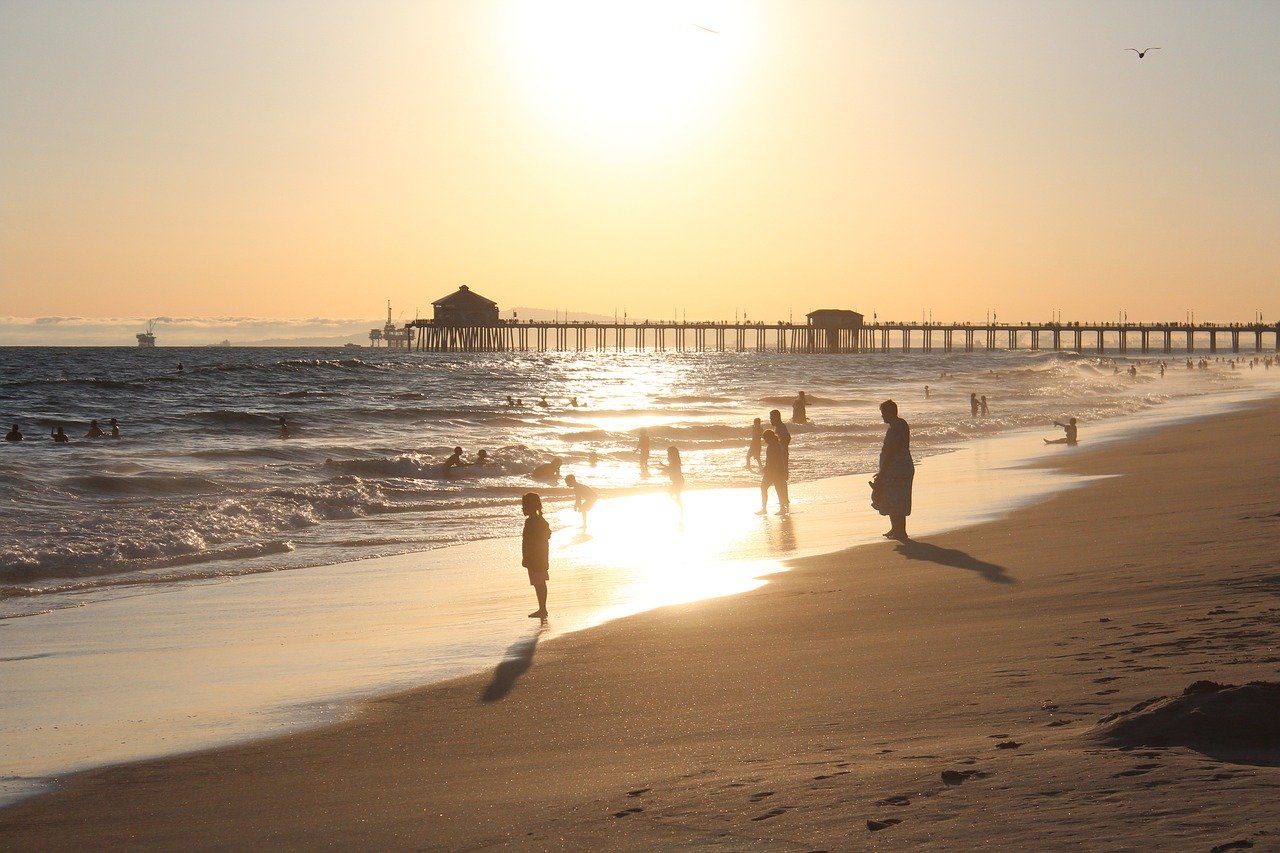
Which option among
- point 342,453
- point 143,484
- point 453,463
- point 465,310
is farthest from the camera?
point 465,310

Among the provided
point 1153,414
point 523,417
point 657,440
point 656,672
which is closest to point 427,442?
point 657,440

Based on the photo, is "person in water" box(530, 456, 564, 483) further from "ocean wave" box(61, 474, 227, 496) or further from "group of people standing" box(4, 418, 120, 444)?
"group of people standing" box(4, 418, 120, 444)

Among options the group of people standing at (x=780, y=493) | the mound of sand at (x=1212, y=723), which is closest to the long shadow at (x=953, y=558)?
the group of people standing at (x=780, y=493)

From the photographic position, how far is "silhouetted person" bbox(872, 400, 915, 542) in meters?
12.4

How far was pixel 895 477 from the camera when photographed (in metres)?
12.5

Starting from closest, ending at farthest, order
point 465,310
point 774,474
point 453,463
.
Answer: point 774,474 → point 453,463 → point 465,310

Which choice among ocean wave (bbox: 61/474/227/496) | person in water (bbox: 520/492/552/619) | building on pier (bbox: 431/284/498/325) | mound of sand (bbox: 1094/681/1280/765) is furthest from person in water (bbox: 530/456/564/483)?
building on pier (bbox: 431/284/498/325)

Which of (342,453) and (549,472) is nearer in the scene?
(549,472)

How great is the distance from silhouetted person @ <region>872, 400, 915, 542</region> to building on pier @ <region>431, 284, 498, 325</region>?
125 meters

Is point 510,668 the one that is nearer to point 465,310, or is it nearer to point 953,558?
point 953,558

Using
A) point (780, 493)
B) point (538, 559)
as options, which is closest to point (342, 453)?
point (780, 493)

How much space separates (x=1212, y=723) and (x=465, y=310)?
5303 inches

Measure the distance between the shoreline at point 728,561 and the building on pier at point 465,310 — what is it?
11279 cm

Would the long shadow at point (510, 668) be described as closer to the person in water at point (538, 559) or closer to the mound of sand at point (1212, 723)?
the person in water at point (538, 559)
